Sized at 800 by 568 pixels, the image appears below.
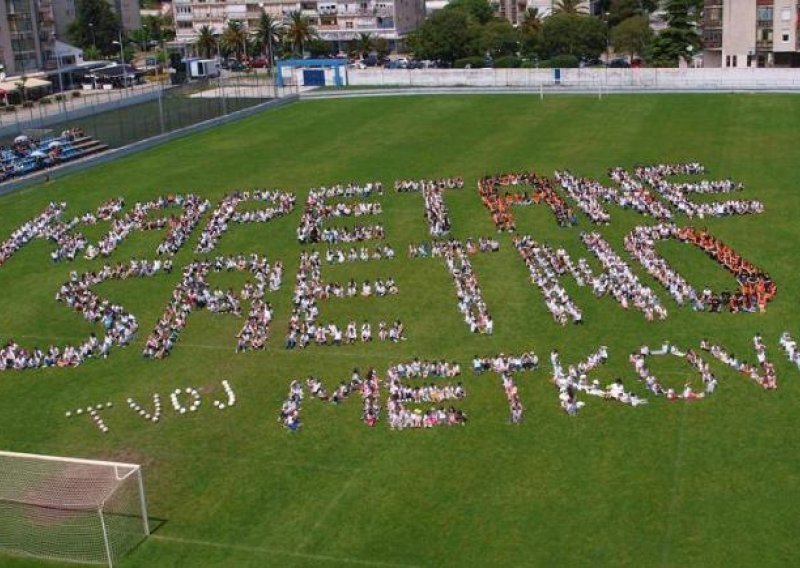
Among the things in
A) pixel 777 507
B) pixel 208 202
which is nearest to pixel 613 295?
pixel 777 507

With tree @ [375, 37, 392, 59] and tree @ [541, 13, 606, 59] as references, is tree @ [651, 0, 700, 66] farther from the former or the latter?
tree @ [375, 37, 392, 59]

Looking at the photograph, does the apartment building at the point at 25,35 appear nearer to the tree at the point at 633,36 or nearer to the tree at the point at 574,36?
the tree at the point at 574,36

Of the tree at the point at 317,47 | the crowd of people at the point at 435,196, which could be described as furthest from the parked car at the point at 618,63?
the crowd of people at the point at 435,196

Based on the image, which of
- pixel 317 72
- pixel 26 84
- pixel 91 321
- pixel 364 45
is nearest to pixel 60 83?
pixel 26 84

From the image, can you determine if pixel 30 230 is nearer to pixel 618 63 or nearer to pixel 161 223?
pixel 161 223

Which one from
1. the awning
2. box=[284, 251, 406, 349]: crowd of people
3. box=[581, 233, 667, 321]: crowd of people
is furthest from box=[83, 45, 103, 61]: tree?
box=[581, 233, 667, 321]: crowd of people

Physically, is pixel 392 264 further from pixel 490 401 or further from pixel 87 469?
pixel 87 469
